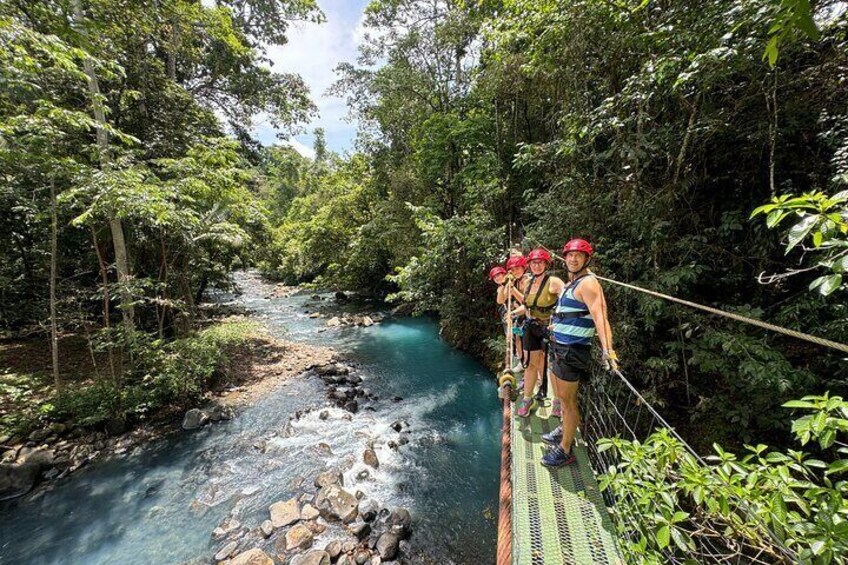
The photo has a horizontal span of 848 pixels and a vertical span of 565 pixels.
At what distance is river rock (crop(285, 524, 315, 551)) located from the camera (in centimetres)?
386

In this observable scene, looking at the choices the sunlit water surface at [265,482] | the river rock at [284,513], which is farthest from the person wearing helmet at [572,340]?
the river rock at [284,513]

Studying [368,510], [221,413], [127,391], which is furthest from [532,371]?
[127,391]

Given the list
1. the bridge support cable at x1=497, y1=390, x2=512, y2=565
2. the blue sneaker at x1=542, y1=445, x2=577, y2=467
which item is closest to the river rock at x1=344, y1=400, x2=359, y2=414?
the bridge support cable at x1=497, y1=390, x2=512, y2=565

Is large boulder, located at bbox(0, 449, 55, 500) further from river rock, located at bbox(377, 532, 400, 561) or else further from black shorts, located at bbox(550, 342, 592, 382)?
black shorts, located at bbox(550, 342, 592, 382)

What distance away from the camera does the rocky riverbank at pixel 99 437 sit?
4695 millimetres

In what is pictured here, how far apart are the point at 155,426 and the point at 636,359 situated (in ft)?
25.5

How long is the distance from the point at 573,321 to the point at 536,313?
84 centimetres

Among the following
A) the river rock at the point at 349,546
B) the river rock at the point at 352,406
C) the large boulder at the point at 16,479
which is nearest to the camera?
the river rock at the point at 349,546

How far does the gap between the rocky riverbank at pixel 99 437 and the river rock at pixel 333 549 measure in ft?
12.1

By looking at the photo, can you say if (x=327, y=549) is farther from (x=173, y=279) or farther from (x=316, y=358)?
(x=173, y=279)

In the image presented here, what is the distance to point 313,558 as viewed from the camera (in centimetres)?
367

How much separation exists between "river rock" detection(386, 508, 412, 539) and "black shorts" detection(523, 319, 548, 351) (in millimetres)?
2708

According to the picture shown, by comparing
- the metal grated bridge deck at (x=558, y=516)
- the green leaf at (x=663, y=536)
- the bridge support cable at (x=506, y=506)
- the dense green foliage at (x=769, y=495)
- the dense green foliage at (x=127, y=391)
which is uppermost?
the dense green foliage at (x=769, y=495)

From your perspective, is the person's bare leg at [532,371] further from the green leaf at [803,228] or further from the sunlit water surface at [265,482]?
the green leaf at [803,228]
